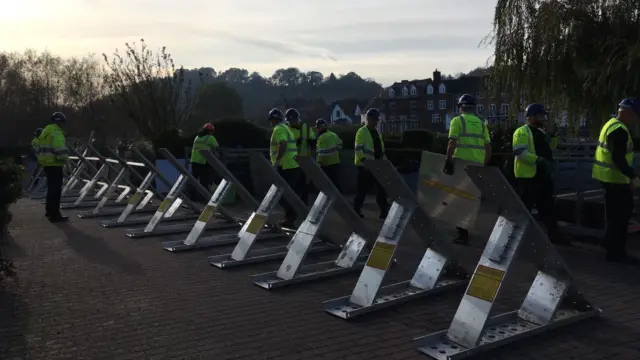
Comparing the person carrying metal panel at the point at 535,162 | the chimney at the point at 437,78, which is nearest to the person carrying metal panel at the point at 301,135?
the person carrying metal panel at the point at 535,162

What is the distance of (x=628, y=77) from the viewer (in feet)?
34.5

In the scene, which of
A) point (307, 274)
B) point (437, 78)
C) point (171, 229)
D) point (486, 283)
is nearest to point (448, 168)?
point (486, 283)

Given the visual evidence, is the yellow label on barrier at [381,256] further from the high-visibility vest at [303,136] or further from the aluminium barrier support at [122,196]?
the aluminium barrier support at [122,196]

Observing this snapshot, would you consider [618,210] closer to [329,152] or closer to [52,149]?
[329,152]

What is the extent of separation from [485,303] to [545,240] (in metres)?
0.75

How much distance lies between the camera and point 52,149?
11062mm

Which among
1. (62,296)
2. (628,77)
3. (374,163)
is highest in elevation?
(628,77)

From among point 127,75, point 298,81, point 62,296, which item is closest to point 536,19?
point 62,296

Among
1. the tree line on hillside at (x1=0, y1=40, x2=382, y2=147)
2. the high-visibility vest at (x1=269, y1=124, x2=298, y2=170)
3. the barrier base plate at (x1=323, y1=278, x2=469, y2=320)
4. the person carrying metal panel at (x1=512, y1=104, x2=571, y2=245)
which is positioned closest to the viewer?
the barrier base plate at (x1=323, y1=278, x2=469, y2=320)

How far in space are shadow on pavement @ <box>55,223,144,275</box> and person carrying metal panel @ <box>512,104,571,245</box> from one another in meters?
4.92

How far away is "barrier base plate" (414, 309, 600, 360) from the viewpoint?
4207mm

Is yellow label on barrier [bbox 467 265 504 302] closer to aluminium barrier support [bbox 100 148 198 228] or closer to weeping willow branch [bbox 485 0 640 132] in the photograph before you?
aluminium barrier support [bbox 100 148 198 228]

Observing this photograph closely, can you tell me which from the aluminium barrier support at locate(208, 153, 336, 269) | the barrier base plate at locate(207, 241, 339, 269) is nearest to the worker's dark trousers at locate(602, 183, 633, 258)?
the barrier base plate at locate(207, 241, 339, 269)

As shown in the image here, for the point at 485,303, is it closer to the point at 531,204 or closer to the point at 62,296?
the point at 531,204
